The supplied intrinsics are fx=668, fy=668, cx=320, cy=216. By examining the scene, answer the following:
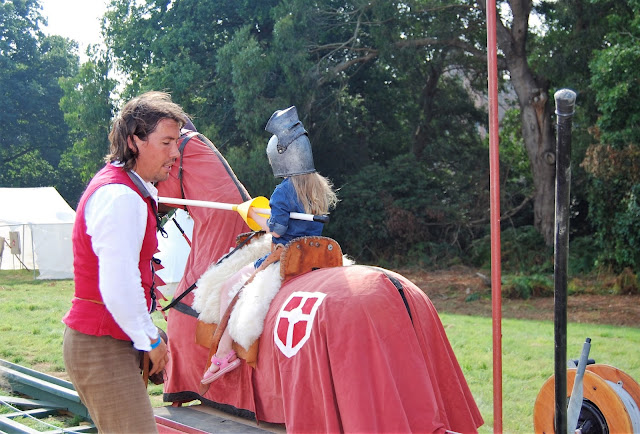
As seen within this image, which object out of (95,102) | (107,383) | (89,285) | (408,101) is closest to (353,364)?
(107,383)

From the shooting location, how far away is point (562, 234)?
2408mm

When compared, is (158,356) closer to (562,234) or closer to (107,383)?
(107,383)

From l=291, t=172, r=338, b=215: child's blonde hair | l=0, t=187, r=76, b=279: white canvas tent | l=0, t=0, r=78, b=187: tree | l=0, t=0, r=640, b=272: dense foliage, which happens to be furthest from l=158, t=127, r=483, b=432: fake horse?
l=0, t=0, r=78, b=187: tree

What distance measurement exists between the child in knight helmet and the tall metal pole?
1802 millimetres

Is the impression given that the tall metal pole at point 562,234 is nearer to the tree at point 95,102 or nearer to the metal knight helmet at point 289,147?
the metal knight helmet at point 289,147

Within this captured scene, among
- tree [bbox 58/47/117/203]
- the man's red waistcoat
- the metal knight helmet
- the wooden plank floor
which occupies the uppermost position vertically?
tree [bbox 58/47/117/203]

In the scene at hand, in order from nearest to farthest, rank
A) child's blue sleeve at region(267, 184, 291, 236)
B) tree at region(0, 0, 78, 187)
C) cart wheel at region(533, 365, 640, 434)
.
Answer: cart wheel at region(533, 365, 640, 434) < child's blue sleeve at region(267, 184, 291, 236) < tree at region(0, 0, 78, 187)

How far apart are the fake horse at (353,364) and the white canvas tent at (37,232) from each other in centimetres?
1549

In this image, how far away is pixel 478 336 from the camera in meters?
8.98

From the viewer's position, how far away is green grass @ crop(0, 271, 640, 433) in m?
5.93

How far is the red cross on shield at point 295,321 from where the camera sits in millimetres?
3232

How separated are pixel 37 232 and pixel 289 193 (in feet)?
55.1

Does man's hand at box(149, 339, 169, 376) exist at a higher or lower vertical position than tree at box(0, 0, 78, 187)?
lower

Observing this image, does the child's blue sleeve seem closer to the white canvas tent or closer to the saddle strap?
the saddle strap
